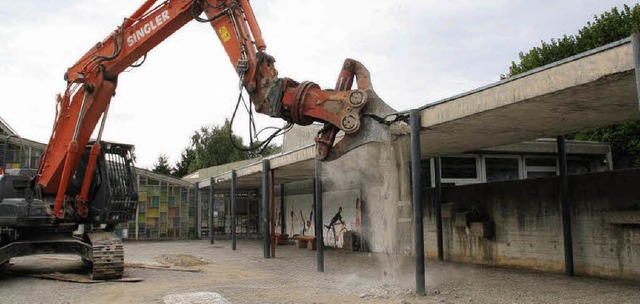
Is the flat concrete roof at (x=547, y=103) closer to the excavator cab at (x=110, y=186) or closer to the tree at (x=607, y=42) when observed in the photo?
the excavator cab at (x=110, y=186)

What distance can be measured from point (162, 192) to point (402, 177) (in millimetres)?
18652

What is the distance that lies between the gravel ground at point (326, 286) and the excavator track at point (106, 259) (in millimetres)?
430

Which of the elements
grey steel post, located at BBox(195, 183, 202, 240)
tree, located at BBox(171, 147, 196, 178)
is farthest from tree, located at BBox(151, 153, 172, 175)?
grey steel post, located at BBox(195, 183, 202, 240)

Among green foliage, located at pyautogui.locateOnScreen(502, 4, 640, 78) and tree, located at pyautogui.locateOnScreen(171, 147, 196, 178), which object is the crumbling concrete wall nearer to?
green foliage, located at pyautogui.locateOnScreen(502, 4, 640, 78)

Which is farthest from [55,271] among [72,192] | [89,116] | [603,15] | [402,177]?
[603,15]

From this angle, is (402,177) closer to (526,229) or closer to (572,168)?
(526,229)

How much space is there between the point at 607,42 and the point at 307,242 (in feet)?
53.4

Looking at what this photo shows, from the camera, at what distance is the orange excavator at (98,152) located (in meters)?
8.95

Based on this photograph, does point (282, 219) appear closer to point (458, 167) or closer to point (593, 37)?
point (458, 167)

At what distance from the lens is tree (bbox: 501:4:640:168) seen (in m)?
22.5

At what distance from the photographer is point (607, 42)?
24641 mm

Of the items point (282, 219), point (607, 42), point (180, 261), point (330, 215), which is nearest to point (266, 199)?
point (180, 261)

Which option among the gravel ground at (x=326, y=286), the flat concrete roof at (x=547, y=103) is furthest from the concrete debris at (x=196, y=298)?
the flat concrete roof at (x=547, y=103)

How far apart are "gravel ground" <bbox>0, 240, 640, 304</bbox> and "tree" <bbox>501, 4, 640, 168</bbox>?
43.3 feet
